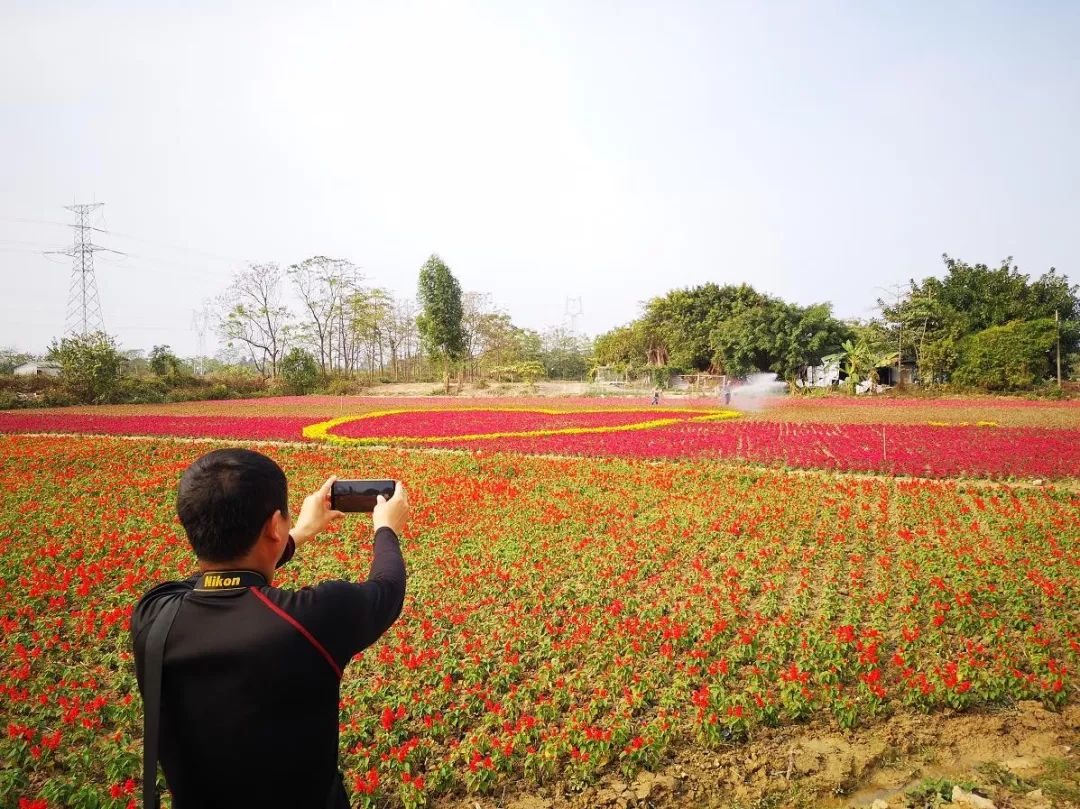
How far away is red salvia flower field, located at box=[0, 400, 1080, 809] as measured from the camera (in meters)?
4.13

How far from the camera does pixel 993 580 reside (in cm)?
686

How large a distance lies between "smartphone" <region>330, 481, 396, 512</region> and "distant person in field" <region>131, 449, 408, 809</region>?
39cm

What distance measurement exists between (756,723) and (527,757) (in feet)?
5.71

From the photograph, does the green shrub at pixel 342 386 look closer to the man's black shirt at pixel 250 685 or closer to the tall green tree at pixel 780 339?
the tall green tree at pixel 780 339

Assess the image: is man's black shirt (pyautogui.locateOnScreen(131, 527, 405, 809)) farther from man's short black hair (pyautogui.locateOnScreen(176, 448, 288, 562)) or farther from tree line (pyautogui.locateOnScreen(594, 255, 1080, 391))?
tree line (pyautogui.locateOnScreen(594, 255, 1080, 391))

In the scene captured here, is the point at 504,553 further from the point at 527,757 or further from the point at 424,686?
the point at 527,757

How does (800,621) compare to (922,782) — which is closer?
(922,782)

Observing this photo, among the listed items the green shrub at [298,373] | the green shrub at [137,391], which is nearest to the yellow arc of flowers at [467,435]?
the green shrub at [137,391]

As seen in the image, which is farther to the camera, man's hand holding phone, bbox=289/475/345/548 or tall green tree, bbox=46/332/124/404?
tall green tree, bbox=46/332/124/404

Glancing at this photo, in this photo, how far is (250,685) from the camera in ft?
5.12

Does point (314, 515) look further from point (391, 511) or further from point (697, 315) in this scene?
point (697, 315)

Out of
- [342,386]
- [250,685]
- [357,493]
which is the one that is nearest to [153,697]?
[250,685]

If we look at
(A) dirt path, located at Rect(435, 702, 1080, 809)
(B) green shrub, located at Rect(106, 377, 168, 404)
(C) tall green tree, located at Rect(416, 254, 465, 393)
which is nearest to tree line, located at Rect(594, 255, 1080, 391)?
(C) tall green tree, located at Rect(416, 254, 465, 393)

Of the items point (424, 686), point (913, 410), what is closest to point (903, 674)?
point (424, 686)
